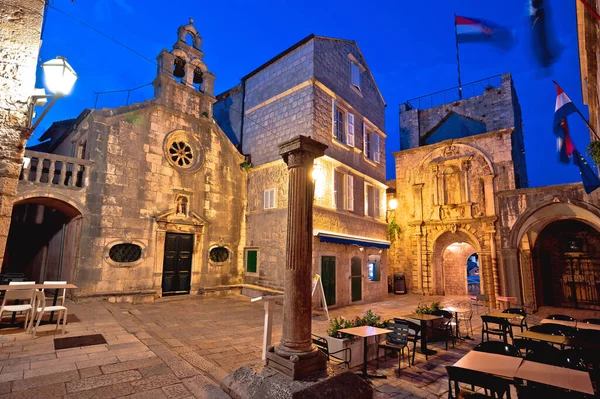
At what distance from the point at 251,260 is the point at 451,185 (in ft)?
37.1

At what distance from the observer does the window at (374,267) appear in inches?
590

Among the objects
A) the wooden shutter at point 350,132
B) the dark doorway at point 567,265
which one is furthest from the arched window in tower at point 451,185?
the wooden shutter at point 350,132

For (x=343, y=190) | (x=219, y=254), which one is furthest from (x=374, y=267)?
(x=219, y=254)

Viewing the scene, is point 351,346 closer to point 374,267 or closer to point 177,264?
point 177,264

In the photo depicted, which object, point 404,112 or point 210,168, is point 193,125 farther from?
point 404,112

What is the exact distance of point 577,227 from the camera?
48.7ft

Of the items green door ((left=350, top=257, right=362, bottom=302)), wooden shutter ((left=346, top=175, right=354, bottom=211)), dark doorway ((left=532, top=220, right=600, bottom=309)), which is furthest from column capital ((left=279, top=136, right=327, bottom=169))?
dark doorway ((left=532, top=220, right=600, bottom=309))

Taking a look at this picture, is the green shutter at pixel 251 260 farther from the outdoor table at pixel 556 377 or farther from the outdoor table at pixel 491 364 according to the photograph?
the outdoor table at pixel 556 377

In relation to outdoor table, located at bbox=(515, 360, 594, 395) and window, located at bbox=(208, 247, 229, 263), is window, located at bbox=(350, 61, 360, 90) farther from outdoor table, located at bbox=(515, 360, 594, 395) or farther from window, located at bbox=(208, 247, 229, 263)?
outdoor table, located at bbox=(515, 360, 594, 395)

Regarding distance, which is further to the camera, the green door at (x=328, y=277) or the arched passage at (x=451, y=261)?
the arched passage at (x=451, y=261)

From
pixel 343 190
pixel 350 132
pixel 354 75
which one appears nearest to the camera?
pixel 343 190

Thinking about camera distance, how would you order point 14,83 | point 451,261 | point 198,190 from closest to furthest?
1. point 14,83
2. point 198,190
3. point 451,261

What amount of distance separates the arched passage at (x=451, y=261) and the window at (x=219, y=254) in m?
11.1

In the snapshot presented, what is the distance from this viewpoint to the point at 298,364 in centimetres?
425
